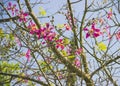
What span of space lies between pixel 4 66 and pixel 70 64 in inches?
87.4

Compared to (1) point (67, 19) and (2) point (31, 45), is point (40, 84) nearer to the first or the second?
(1) point (67, 19)

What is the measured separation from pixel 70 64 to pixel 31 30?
160cm

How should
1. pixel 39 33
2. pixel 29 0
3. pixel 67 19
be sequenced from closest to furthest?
pixel 39 33 → pixel 67 19 → pixel 29 0

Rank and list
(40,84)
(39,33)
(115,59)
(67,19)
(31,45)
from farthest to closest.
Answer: (67,19)
(40,84)
(115,59)
(39,33)
(31,45)

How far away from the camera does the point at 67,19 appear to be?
19.3ft

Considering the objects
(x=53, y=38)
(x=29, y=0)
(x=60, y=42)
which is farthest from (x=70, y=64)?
(x=29, y=0)

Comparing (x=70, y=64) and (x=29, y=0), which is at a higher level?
(x=29, y=0)

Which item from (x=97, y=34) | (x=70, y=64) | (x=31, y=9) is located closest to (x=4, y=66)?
(x=31, y=9)

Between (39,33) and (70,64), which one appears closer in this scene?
(39,33)

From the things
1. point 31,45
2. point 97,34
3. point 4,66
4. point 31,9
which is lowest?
point 31,45

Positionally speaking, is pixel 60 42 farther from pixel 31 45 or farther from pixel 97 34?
pixel 31 45

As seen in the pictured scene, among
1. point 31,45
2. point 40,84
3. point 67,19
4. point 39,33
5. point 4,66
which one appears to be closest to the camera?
point 31,45

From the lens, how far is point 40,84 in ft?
17.6

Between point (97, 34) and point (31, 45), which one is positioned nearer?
point (31, 45)
